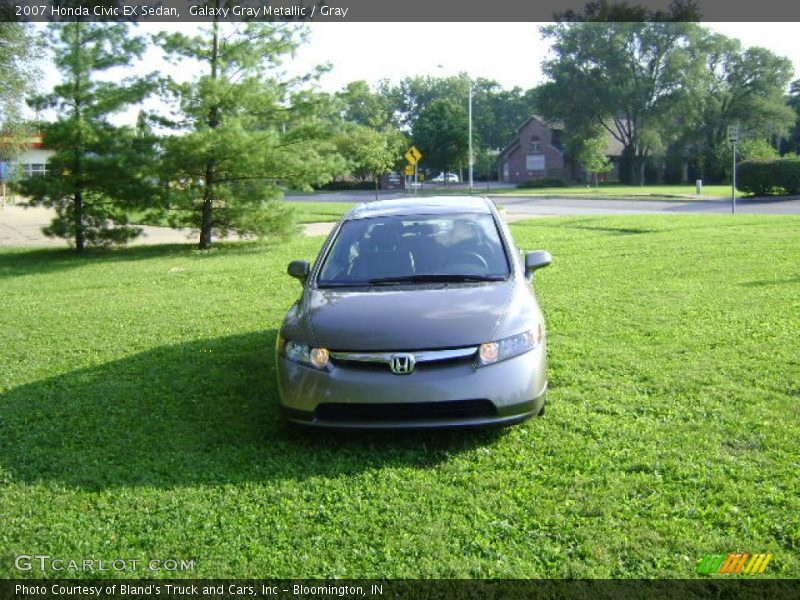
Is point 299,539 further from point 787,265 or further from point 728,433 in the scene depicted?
point 787,265

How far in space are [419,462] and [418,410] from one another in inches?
12.6

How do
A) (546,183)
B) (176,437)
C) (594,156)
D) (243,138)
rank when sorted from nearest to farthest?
(176,437)
(243,138)
(594,156)
(546,183)

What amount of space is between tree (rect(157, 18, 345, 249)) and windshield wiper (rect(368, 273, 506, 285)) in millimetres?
13479

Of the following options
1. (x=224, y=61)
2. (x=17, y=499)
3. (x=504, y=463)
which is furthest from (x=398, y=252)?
(x=224, y=61)

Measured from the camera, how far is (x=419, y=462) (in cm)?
467

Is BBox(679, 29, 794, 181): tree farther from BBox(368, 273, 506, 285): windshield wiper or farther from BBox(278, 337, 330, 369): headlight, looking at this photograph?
BBox(278, 337, 330, 369): headlight

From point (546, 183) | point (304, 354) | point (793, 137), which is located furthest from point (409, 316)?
point (793, 137)

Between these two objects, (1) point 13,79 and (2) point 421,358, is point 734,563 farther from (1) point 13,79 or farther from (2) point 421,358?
(1) point 13,79

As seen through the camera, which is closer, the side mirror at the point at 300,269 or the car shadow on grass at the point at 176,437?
the car shadow on grass at the point at 176,437

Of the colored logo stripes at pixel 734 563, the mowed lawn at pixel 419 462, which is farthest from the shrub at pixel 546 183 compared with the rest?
the colored logo stripes at pixel 734 563

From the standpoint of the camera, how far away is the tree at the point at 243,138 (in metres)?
18.4

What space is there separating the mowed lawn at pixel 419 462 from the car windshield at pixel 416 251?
3.65ft

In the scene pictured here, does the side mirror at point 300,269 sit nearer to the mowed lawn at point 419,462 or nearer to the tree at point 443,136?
the mowed lawn at point 419,462

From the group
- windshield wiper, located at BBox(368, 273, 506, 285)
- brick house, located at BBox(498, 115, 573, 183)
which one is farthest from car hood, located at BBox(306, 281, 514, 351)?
brick house, located at BBox(498, 115, 573, 183)
